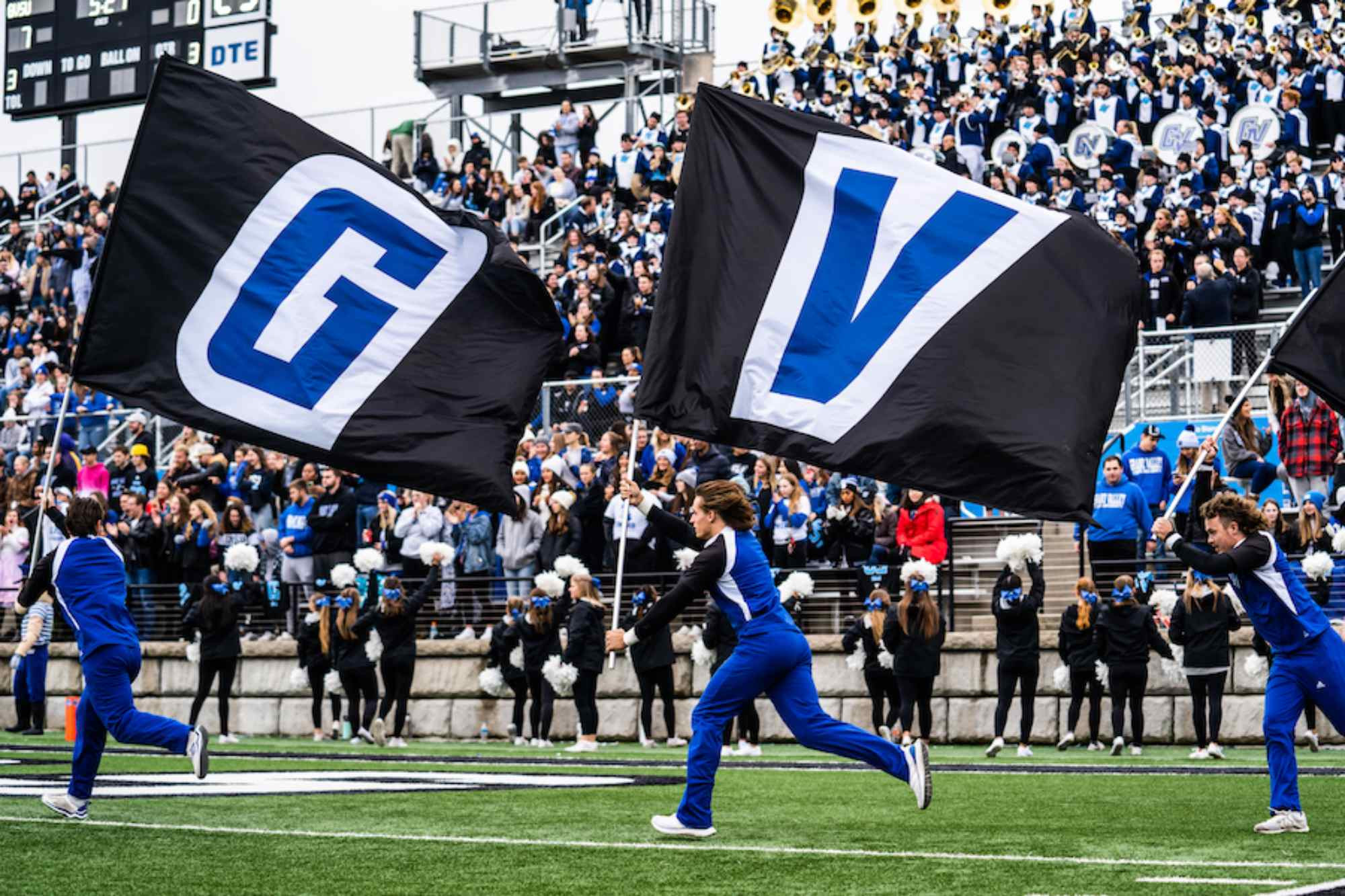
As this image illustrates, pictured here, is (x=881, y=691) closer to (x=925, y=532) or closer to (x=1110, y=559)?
(x=925, y=532)

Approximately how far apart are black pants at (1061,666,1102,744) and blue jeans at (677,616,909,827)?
29.7 feet

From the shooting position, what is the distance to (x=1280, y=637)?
34.5ft

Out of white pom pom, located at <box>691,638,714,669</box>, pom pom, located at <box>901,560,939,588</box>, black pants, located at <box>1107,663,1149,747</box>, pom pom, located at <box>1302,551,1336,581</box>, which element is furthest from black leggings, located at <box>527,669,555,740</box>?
pom pom, located at <box>1302,551,1336,581</box>

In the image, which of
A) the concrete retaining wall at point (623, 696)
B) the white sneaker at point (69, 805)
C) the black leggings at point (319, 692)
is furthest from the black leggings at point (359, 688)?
the white sneaker at point (69, 805)

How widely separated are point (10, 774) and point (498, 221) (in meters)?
18.2

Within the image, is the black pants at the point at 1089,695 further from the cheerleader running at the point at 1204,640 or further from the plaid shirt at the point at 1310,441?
the plaid shirt at the point at 1310,441

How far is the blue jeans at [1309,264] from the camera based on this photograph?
2327cm

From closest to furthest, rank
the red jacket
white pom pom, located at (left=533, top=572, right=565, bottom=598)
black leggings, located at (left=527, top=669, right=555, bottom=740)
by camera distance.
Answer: the red jacket
white pom pom, located at (left=533, top=572, right=565, bottom=598)
black leggings, located at (left=527, top=669, right=555, bottom=740)

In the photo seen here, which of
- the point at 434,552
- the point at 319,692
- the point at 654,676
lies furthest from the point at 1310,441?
the point at 319,692

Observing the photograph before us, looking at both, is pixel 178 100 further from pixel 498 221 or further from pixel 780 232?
pixel 498 221

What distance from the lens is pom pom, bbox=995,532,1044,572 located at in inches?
738

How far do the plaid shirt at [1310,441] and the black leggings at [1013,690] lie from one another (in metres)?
3.11

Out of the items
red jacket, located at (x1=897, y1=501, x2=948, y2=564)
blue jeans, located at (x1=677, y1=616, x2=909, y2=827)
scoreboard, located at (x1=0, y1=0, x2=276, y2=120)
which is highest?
scoreboard, located at (x1=0, y1=0, x2=276, y2=120)

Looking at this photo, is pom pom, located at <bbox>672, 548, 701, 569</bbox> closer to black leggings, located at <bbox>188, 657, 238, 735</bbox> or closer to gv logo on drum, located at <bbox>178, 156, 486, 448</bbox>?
black leggings, located at <bbox>188, 657, 238, 735</bbox>
